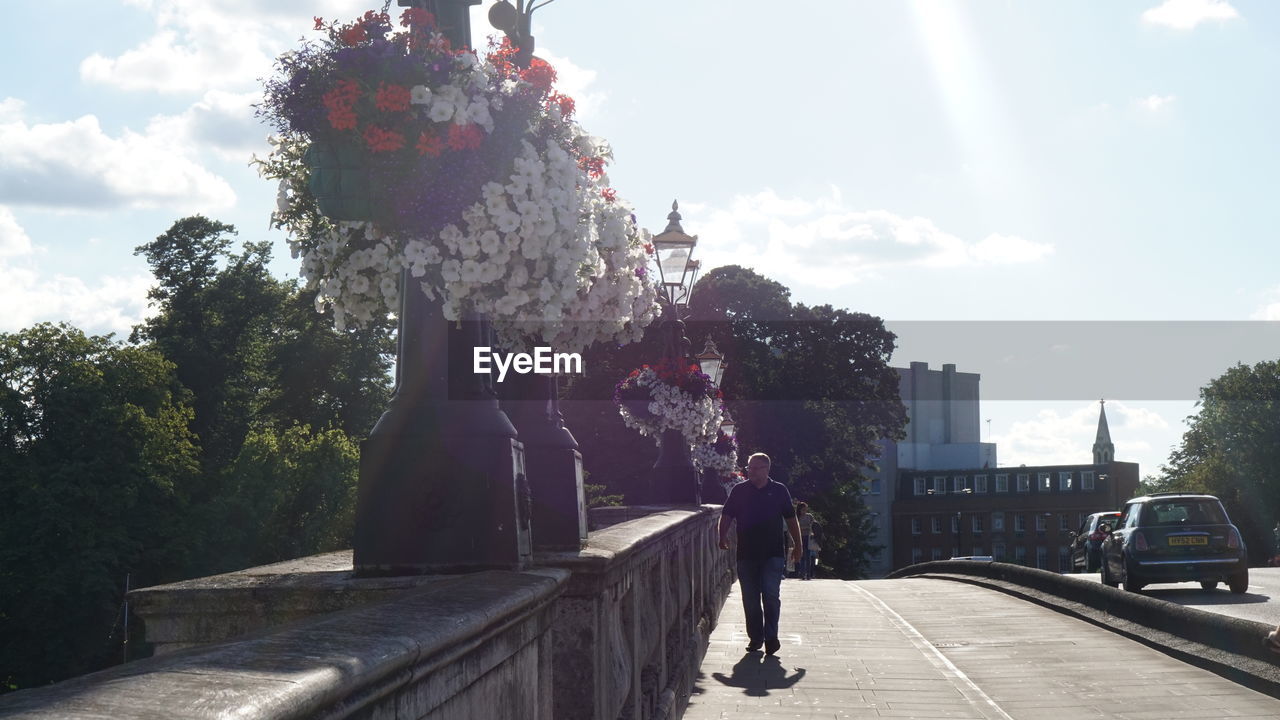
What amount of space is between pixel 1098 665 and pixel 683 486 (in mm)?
6281

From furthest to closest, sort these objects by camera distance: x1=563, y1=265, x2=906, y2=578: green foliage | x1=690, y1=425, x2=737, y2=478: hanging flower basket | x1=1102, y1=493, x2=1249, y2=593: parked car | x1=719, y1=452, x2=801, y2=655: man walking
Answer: x1=563, y1=265, x2=906, y2=578: green foliage
x1=690, y1=425, x2=737, y2=478: hanging flower basket
x1=1102, y1=493, x2=1249, y2=593: parked car
x1=719, y1=452, x2=801, y2=655: man walking

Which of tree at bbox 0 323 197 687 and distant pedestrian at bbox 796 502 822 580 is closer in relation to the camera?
distant pedestrian at bbox 796 502 822 580

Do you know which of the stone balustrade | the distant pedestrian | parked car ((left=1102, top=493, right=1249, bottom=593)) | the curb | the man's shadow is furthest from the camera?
the distant pedestrian

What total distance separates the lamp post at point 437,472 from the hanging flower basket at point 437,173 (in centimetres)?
21

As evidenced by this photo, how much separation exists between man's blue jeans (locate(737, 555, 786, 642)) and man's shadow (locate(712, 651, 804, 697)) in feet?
0.76

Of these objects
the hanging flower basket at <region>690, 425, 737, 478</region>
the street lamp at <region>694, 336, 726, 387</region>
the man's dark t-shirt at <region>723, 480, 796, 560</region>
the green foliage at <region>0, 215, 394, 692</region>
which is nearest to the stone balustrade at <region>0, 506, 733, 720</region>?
the man's dark t-shirt at <region>723, 480, 796, 560</region>

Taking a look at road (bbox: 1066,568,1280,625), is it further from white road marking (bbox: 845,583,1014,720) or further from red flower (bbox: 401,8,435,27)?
red flower (bbox: 401,8,435,27)

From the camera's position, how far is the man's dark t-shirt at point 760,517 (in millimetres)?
12094

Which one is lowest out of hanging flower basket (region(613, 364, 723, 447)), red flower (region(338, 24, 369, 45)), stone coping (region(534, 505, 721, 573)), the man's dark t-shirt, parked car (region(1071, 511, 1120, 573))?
parked car (region(1071, 511, 1120, 573))

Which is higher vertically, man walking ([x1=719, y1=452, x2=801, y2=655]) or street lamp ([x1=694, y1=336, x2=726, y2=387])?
street lamp ([x1=694, y1=336, x2=726, y2=387])

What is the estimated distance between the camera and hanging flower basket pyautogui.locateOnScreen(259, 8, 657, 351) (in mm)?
4961

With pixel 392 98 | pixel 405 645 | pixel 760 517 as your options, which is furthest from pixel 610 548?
pixel 760 517

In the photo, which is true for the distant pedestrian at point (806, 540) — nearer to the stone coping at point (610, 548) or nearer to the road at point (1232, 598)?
the road at point (1232, 598)

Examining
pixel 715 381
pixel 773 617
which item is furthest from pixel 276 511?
pixel 773 617
